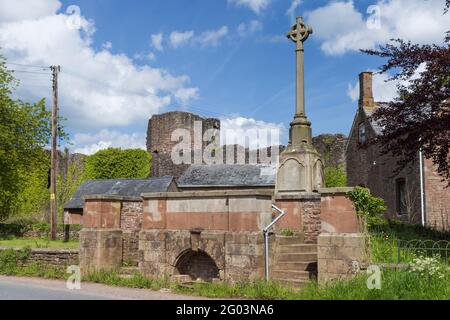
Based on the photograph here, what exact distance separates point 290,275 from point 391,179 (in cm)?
1586

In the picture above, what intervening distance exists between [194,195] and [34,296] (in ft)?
13.0

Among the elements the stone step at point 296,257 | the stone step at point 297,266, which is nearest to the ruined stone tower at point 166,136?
the stone step at point 296,257

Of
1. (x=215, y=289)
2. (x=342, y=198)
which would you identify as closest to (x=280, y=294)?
(x=215, y=289)

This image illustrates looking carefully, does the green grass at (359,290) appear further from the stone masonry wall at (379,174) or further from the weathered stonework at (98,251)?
the stone masonry wall at (379,174)

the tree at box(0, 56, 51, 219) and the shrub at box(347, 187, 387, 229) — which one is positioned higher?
the tree at box(0, 56, 51, 219)

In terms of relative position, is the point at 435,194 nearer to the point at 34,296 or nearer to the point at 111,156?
the point at 34,296

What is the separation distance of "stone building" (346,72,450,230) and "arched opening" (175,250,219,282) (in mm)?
7475

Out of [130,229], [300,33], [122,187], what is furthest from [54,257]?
[122,187]

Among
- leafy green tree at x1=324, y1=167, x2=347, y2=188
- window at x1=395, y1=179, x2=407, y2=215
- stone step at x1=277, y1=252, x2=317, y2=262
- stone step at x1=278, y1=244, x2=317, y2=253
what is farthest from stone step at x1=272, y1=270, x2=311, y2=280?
leafy green tree at x1=324, y1=167, x2=347, y2=188

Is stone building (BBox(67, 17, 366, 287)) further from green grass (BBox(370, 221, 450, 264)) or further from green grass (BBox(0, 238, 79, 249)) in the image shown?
green grass (BBox(0, 238, 79, 249))

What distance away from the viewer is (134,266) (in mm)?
13680

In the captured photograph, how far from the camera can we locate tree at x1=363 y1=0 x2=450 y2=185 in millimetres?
11250

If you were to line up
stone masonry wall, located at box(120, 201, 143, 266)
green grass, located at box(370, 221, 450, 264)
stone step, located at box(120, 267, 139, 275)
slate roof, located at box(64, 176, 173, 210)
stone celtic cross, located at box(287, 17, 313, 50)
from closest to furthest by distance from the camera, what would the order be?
green grass, located at box(370, 221, 450, 264)
stone step, located at box(120, 267, 139, 275)
stone masonry wall, located at box(120, 201, 143, 266)
stone celtic cross, located at box(287, 17, 313, 50)
slate roof, located at box(64, 176, 173, 210)

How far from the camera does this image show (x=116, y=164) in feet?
134
